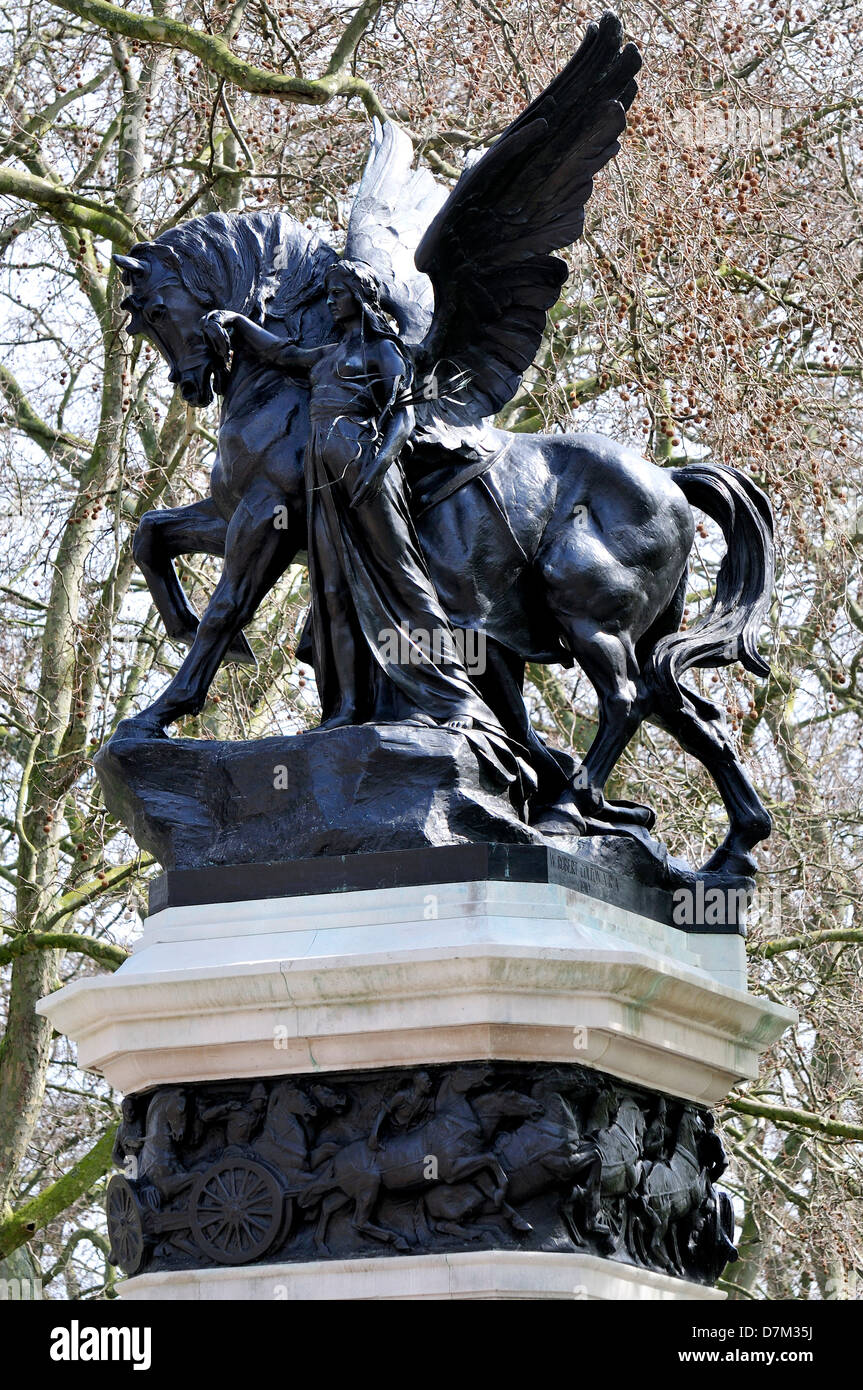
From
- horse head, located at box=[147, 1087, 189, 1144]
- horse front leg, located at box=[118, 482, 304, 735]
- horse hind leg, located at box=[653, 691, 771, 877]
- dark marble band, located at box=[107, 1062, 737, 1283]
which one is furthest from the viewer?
horse hind leg, located at box=[653, 691, 771, 877]

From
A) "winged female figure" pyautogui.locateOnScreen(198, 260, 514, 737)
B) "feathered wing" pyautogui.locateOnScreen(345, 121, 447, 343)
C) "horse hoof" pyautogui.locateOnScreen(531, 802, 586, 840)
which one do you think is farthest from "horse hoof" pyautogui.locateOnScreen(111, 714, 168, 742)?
"feathered wing" pyautogui.locateOnScreen(345, 121, 447, 343)

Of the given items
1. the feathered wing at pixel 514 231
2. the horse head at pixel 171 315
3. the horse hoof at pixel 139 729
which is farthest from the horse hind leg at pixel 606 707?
the horse head at pixel 171 315

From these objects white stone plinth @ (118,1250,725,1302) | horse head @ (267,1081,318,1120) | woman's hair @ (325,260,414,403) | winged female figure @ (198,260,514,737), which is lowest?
white stone plinth @ (118,1250,725,1302)

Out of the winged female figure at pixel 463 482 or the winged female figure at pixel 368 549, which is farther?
the winged female figure at pixel 463 482

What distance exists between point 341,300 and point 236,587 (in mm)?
845

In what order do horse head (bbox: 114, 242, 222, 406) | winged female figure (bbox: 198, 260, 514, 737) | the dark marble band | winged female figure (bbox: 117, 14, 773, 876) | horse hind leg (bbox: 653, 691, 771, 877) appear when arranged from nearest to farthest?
1. the dark marble band
2. winged female figure (bbox: 198, 260, 514, 737)
3. winged female figure (bbox: 117, 14, 773, 876)
4. horse head (bbox: 114, 242, 222, 406)
5. horse hind leg (bbox: 653, 691, 771, 877)

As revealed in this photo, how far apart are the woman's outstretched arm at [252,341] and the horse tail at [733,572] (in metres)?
1.23

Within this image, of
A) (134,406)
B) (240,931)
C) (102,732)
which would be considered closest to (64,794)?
(102,732)

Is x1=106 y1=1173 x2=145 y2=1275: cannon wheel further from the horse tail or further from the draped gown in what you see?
the horse tail

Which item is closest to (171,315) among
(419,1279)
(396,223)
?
(396,223)

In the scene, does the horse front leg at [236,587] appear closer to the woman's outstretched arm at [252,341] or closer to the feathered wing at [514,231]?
the woman's outstretched arm at [252,341]

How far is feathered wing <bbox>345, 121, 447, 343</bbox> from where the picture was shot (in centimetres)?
680

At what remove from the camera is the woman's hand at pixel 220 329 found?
21.8 ft
